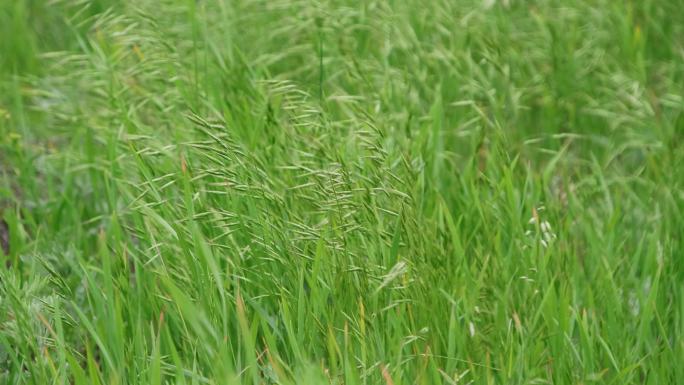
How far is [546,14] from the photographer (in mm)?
4008

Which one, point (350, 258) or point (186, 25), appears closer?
point (350, 258)

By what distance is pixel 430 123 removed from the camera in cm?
318

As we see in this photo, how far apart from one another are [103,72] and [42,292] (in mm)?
816

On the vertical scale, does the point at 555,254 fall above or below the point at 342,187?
below

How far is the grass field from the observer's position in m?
2.32

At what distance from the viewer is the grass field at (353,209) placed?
2322mm

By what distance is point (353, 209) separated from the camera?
246cm

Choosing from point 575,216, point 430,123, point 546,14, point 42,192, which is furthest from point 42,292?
point 546,14

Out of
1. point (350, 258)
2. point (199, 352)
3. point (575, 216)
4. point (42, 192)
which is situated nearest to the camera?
point (199, 352)

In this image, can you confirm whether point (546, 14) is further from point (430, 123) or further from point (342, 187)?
point (342, 187)

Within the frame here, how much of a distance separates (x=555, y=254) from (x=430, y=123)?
67 centimetres

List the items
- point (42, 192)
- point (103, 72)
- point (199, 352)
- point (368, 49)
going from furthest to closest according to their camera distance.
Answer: point (368, 49)
point (42, 192)
point (103, 72)
point (199, 352)

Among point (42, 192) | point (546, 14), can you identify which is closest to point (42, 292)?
point (42, 192)

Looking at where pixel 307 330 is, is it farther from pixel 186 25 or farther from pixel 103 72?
pixel 186 25
